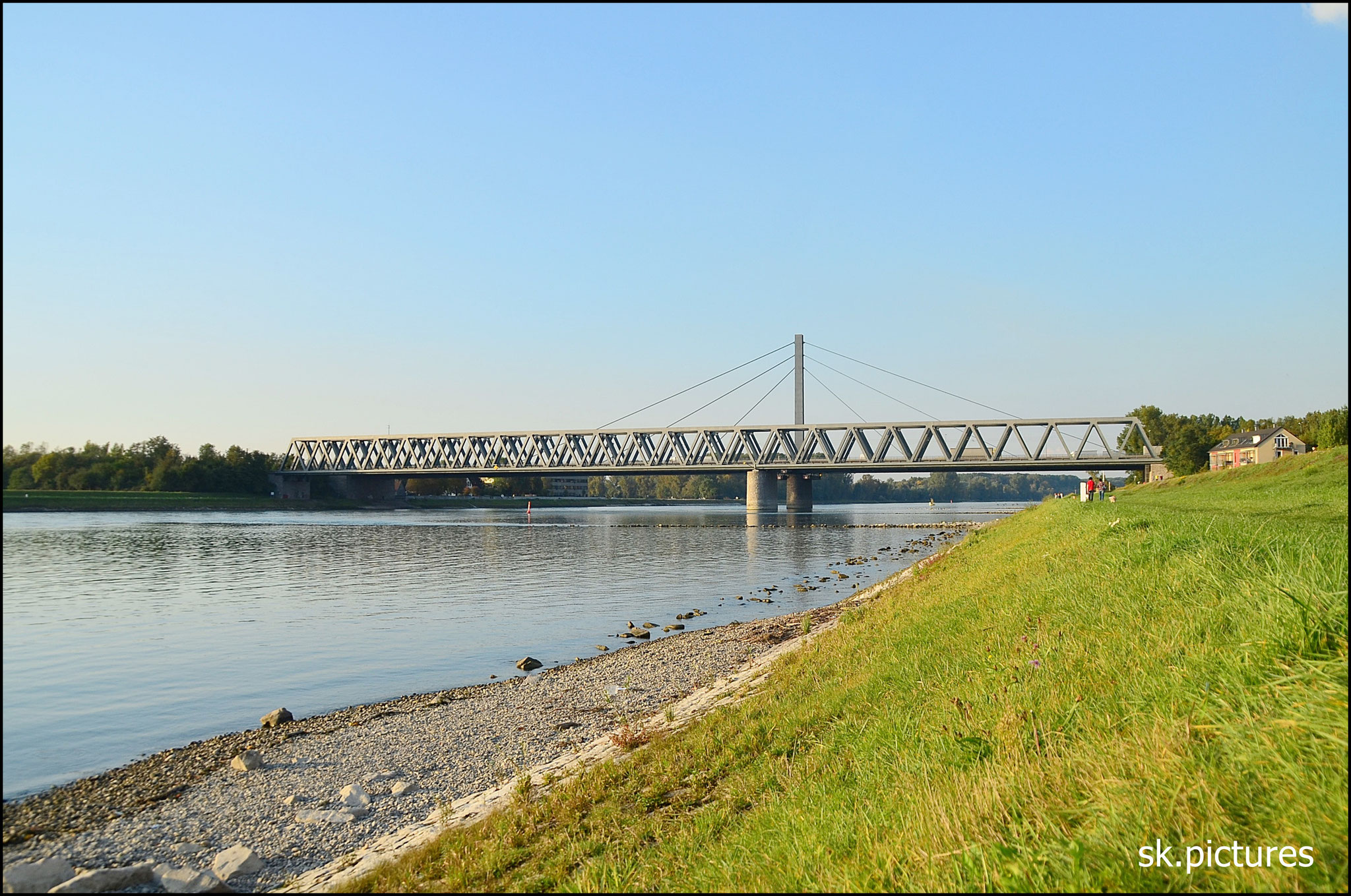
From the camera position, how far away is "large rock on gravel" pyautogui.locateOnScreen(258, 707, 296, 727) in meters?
16.9

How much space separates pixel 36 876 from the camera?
29.3 ft

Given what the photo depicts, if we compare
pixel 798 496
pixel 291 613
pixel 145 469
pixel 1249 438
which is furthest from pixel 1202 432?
pixel 145 469

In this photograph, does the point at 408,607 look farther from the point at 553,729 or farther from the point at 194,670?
the point at 553,729

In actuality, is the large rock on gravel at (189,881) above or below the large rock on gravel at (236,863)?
above

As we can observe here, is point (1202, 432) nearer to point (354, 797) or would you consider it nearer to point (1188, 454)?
point (1188, 454)

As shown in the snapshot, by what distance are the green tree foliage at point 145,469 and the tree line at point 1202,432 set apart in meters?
53.7

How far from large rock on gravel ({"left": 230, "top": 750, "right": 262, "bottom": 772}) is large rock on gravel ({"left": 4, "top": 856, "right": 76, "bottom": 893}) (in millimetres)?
4318

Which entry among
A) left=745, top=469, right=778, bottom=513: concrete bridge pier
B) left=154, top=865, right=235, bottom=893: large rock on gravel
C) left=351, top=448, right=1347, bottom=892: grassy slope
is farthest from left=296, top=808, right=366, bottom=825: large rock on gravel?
left=745, top=469, right=778, bottom=513: concrete bridge pier

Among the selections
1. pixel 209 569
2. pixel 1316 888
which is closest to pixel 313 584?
pixel 209 569

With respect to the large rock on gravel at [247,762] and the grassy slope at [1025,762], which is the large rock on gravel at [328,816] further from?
the grassy slope at [1025,762]

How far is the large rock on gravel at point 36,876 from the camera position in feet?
28.2

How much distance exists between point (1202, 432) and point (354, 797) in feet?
404

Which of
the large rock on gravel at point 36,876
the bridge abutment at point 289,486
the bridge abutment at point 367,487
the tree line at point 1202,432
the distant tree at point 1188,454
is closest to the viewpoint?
the large rock on gravel at point 36,876

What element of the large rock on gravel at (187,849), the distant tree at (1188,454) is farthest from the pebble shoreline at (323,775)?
the distant tree at (1188,454)
